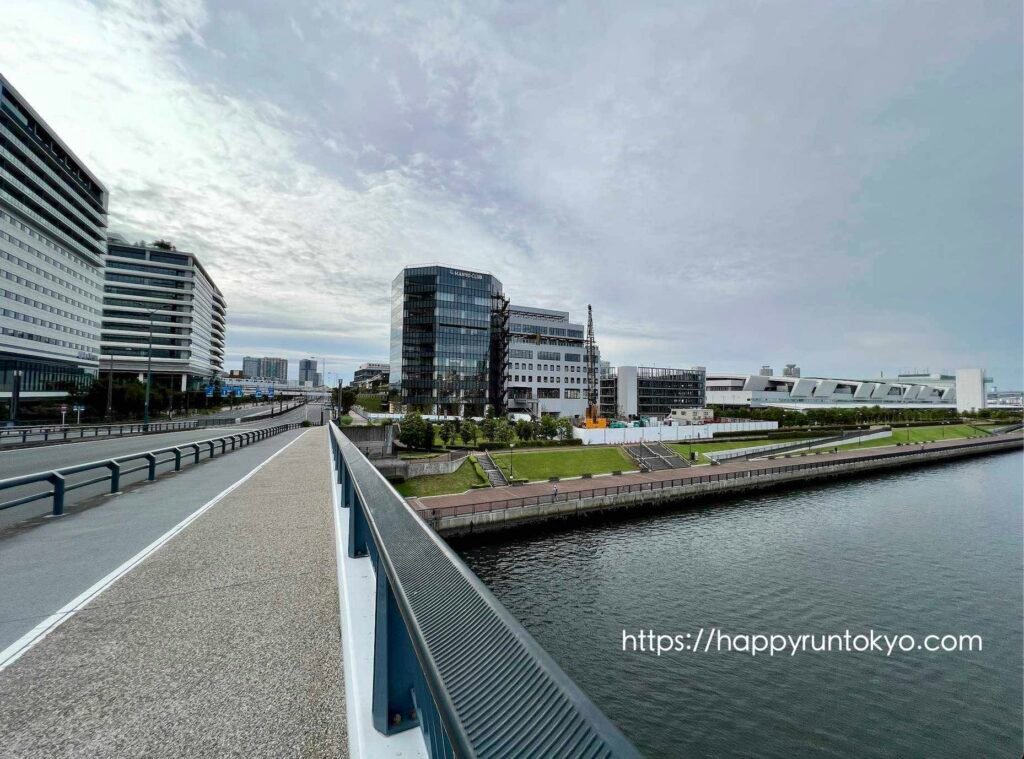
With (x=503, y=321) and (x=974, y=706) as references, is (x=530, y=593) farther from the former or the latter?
(x=503, y=321)

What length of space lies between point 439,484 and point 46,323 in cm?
7123

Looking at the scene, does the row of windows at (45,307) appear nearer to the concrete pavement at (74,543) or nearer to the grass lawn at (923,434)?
the concrete pavement at (74,543)

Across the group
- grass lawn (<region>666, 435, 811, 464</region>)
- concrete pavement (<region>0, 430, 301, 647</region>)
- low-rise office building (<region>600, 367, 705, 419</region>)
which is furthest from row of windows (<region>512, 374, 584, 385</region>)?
concrete pavement (<region>0, 430, 301, 647</region>)

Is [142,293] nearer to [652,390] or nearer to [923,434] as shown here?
[652,390]

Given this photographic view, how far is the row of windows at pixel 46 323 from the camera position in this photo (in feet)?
200

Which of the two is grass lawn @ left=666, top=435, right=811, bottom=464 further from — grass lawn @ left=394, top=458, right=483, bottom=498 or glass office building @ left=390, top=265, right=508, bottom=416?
glass office building @ left=390, top=265, right=508, bottom=416

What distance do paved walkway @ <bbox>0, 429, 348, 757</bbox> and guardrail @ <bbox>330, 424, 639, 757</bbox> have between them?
692mm

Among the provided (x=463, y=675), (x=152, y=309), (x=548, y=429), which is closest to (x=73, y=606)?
(x=463, y=675)

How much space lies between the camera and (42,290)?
2670 inches

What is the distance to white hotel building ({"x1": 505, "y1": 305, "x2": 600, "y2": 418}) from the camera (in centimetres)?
9644

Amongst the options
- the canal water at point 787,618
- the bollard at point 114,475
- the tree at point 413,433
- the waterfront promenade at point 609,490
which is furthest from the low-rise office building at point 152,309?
the bollard at point 114,475

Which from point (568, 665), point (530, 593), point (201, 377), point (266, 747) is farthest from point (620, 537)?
point (201, 377)

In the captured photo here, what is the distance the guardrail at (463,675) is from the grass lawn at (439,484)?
3566 centimetres

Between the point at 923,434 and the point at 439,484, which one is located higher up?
the point at 923,434
